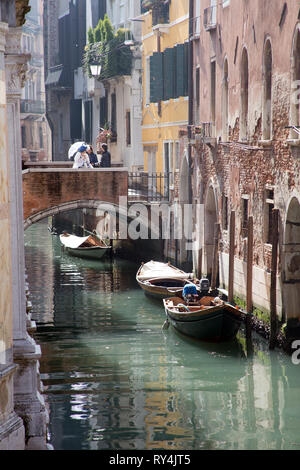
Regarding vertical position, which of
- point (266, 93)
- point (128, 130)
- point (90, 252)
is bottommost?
point (90, 252)

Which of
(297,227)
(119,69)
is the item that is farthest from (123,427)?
(119,69)

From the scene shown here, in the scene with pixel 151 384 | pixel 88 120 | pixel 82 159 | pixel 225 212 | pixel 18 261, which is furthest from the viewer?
pixel 88 120

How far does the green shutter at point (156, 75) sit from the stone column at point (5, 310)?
1523 centimetres

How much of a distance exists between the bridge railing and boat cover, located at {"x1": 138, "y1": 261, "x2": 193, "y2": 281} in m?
1.84

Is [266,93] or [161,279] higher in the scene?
[266,93]

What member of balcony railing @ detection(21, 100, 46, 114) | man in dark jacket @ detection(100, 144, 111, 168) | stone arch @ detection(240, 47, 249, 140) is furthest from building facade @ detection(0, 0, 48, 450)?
balcony railing @ detection(21, 100, 46, 114)

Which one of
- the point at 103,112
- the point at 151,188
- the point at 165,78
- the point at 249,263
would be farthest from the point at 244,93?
the point at 103,112

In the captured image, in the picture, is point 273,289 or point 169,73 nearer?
point 273,289

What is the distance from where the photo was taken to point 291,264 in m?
12.5

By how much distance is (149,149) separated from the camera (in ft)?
73.8

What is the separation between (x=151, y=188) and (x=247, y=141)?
7.12m

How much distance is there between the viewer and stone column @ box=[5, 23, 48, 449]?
6324 millimetres

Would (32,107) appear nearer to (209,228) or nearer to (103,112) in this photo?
(103,112)

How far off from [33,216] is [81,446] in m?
9.33
